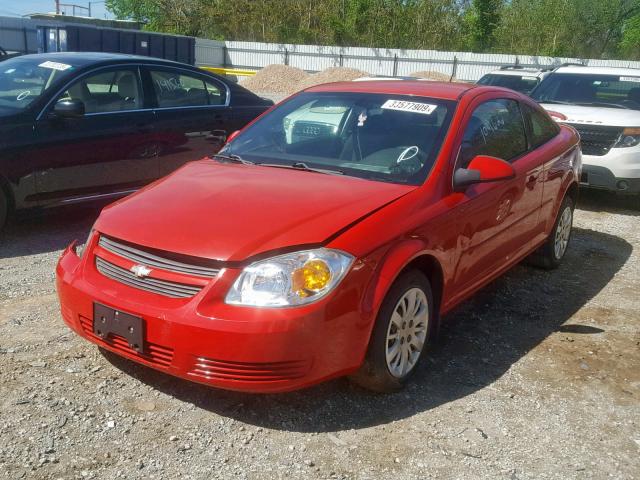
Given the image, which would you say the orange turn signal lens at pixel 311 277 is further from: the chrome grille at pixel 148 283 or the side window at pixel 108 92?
the side window at pixel 108 92

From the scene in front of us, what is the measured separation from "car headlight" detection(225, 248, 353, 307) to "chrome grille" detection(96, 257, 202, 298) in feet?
0.70

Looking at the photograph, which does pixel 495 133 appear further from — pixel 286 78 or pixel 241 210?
pixel 286 78

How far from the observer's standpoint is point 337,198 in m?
3.69

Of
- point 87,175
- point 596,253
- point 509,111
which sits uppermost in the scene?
point 509,111

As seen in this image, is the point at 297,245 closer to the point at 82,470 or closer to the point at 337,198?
the point at 337,198

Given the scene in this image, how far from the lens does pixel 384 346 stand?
3.50 m

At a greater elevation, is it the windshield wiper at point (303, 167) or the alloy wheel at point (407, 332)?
the windshield wiper at point (303, 167)

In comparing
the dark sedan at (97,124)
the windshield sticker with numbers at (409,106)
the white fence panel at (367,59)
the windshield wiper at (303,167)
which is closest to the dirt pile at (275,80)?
the white fence panel at (367,59)

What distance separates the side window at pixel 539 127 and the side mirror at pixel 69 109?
146 inches

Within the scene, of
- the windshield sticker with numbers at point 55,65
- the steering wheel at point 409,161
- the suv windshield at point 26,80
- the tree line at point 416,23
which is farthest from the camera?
the tree line at point 416,23

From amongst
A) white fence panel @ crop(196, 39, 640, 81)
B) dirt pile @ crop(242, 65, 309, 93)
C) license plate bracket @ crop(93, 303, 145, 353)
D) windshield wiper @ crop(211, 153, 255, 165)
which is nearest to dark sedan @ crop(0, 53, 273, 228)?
windshield wiper @ crop(211, 153, 255, 165)

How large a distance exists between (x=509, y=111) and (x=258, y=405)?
292cm

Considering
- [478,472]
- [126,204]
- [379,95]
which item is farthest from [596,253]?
[126,204]

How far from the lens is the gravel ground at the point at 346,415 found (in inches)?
123
